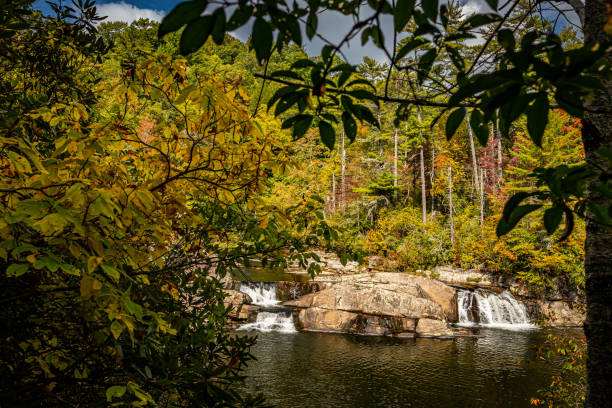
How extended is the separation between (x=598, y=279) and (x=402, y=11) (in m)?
1.38

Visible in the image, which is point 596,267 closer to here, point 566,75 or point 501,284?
point 566,75

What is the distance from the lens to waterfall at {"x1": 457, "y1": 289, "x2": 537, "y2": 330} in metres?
12.3

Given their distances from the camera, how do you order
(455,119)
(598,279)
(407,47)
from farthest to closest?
1. (598,279)
2. (455,119)
3. (407,47)

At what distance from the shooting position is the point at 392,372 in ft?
25.6

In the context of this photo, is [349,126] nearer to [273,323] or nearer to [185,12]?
[185,12]

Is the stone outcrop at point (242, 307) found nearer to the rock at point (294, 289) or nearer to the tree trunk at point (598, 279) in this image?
the rock at point (294, 289)

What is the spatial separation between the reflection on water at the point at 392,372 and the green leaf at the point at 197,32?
22.9ft

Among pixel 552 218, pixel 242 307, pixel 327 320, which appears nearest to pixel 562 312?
pixel 327 320

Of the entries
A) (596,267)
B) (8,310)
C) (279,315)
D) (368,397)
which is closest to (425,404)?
(368,397)

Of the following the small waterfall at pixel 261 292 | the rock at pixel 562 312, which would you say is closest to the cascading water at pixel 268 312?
the small waterfall at pixel 261 292

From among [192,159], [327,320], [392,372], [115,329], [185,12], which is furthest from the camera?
[327,320]

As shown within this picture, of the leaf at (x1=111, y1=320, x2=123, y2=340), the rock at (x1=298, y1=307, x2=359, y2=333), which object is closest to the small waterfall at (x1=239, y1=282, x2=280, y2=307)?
the rock at (x1=298, y1=307, x2=359, y2=333)

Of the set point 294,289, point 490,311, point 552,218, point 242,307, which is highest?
point 552,218

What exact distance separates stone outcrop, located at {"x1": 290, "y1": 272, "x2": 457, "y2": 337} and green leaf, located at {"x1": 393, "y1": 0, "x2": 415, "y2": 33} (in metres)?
10.7
